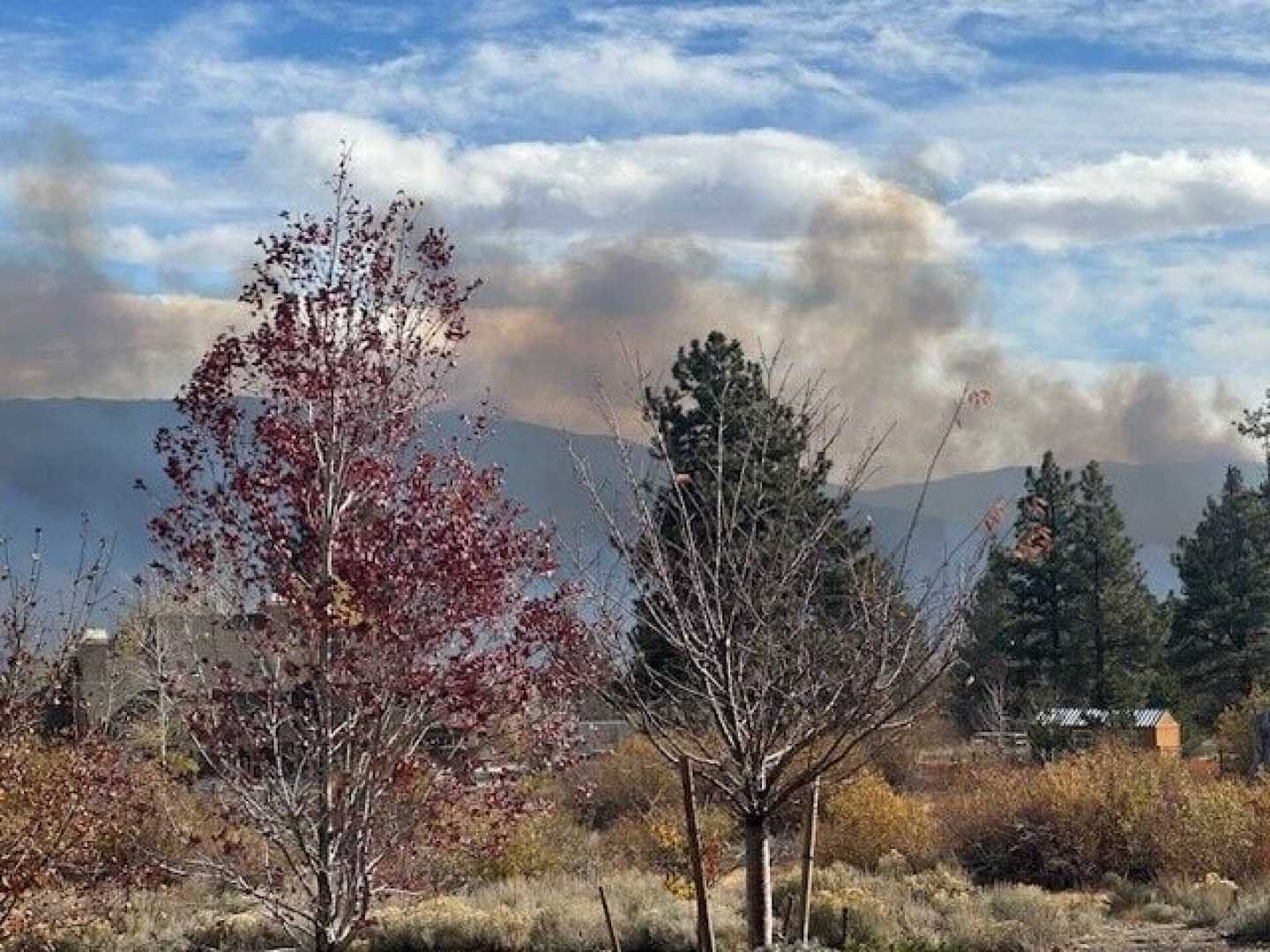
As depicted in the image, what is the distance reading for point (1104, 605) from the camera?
46938mm

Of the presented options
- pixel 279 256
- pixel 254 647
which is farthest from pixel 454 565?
pixel 279 256

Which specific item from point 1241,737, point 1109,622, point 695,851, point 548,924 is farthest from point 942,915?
point 1109,622

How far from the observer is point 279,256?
440 inches

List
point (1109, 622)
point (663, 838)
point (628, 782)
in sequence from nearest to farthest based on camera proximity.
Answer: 1. point (663, 838)
2. point (628, 782)
3. point (1109, 622)

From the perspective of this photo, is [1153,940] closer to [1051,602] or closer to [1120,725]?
[1120,725]

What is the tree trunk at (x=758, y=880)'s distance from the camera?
38.1 ft

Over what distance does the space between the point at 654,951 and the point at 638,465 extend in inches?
215

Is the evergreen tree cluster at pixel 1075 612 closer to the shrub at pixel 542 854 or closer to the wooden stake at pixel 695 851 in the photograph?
the shrub at pixel 542 854

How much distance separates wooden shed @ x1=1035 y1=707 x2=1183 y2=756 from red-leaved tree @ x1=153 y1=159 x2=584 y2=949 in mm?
26527

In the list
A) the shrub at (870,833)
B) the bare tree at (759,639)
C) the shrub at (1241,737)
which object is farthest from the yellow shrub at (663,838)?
the shrub at (1241,737)

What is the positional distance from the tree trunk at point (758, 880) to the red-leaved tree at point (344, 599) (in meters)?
1.53

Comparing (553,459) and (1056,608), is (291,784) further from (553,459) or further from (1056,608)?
(1056,608)

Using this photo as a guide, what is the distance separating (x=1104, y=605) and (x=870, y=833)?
2471cm

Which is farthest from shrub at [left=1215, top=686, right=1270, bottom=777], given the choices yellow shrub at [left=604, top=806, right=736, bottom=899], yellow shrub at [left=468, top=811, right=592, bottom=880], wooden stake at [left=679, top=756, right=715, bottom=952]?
wooden stake at [left=679, top=756, right=715, bottom=952]
